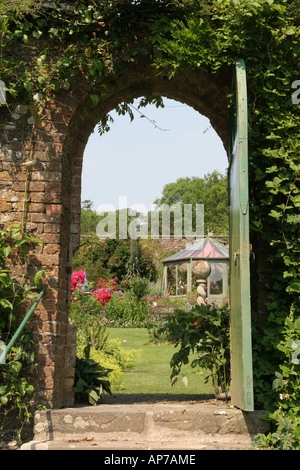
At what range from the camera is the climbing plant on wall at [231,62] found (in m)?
4.01

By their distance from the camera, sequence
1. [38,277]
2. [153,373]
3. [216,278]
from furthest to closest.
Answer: [216,278], [153,373], [38,277]

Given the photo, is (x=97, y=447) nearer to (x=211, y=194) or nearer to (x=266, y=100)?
(x=266, y=100)

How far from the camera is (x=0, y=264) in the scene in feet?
13.3

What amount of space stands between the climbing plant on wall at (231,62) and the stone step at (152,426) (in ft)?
0.97

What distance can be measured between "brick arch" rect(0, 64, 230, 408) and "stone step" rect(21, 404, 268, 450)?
0.82 ft

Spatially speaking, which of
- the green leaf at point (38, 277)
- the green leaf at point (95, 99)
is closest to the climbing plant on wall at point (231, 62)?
the green leaf at point (95, 99)

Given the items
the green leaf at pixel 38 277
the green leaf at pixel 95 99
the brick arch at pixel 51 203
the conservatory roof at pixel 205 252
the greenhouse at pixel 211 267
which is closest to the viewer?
the green leaf at pixel 38 277

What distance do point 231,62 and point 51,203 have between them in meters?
1.95

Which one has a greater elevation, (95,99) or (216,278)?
(95,99)

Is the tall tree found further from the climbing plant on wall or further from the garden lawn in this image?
the climbing plant on wall

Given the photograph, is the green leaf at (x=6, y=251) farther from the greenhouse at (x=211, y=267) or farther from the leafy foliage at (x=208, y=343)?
the greenhouse at (x=211, y=267)

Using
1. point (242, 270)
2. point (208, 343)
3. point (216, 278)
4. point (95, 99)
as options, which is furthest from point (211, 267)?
point (242, 270)

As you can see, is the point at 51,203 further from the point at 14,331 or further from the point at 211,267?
the point at 211,267

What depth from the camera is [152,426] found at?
12.6 ft
